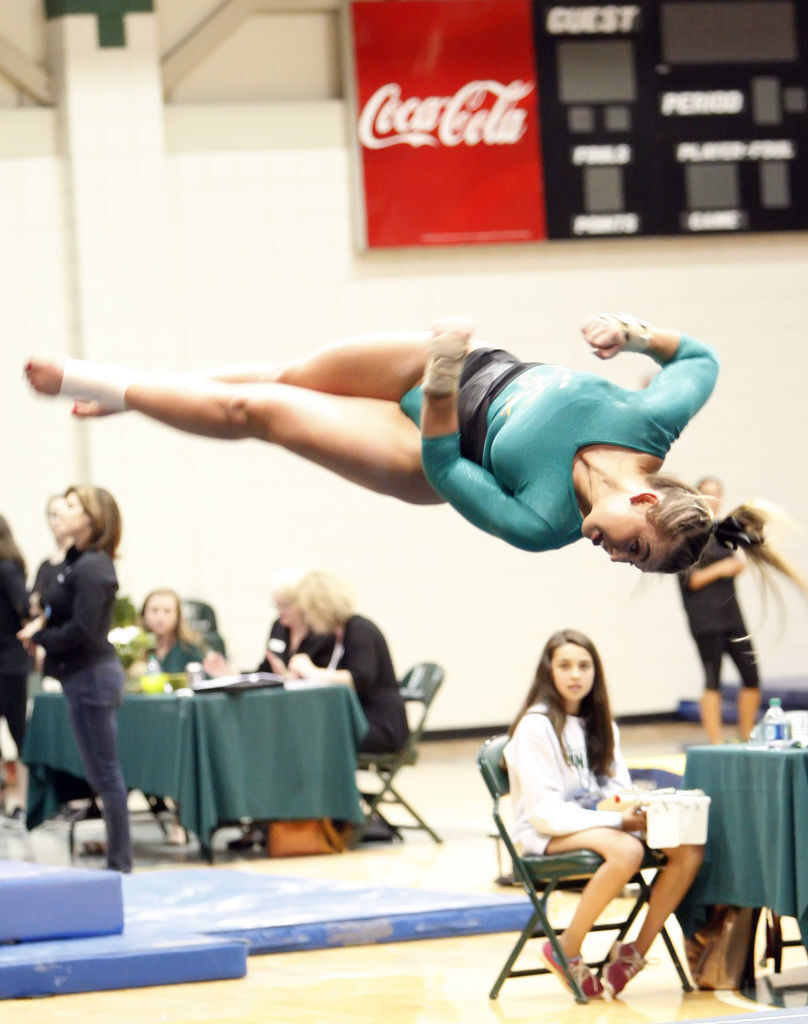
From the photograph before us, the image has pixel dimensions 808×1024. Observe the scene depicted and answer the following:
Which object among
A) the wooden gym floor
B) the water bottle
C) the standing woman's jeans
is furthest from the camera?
the standing woman's jeans

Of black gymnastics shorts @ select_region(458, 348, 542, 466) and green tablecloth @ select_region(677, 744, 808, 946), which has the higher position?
black gymnastics shorts @ select_region(458, 348, 542, 466)

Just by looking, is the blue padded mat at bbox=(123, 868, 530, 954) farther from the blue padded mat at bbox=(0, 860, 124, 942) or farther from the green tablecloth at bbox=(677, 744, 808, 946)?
the green tablecloth at bbox=(677, 744, 808, 946)

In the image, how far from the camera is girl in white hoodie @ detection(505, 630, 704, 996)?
5352 millimetres

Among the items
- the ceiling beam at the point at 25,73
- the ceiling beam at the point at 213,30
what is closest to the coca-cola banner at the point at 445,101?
the ceiling beam at the point at 213,30

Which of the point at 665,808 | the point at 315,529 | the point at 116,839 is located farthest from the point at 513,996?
the point at 315,529

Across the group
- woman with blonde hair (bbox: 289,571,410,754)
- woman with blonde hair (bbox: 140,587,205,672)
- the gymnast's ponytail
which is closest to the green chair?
woman with blonde hair (bbox: 140,587,205,672)

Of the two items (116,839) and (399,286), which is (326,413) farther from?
(399,286)

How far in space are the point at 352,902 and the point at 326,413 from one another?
3132 millimetres

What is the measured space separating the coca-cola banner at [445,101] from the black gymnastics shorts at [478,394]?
7183 mm

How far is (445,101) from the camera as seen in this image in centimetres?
1062

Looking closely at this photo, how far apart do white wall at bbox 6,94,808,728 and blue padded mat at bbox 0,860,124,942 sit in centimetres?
482

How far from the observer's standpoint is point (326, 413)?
141 inches

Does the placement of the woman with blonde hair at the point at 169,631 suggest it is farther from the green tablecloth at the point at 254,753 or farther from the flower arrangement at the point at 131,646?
the green tablecloth at the point at 254,753

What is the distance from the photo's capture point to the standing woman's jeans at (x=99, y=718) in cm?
677
